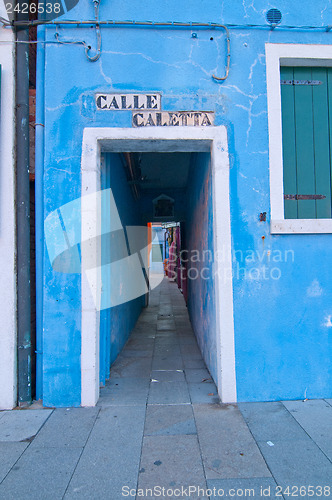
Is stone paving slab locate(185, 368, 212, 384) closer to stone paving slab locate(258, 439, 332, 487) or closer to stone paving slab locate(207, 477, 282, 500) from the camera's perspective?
stone paving slab locate(258, 439, 332, 487)

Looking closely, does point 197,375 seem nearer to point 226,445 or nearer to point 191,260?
point 226,445

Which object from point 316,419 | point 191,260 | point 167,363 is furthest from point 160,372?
point 191,260

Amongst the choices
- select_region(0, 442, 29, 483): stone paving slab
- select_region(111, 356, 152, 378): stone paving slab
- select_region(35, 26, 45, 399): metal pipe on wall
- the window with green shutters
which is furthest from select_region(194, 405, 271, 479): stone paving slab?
the window with green shutters

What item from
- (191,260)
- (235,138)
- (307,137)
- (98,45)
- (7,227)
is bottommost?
(191,260)

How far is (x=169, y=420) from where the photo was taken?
9.96 feet

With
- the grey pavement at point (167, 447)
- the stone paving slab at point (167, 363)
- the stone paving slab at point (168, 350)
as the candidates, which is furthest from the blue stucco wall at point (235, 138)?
the stone paving slab at point (168, 350)

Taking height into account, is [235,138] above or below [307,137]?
below

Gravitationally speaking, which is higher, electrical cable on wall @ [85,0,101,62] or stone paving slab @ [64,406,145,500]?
electrical cable on wall @ [85,0,101,62]

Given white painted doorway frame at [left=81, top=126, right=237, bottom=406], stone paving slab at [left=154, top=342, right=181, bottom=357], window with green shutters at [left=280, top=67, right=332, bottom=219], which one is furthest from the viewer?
stone paving slab at [left=154, top=342, right=181, bottom=357]

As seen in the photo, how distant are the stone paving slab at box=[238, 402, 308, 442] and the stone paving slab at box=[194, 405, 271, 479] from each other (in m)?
0.09

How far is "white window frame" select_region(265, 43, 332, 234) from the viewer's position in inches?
136

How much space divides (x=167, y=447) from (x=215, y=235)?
219 centimetres

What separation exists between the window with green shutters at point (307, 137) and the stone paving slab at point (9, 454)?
3812 millimetres

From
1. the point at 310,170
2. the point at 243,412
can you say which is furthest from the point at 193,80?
the point at 243,412
